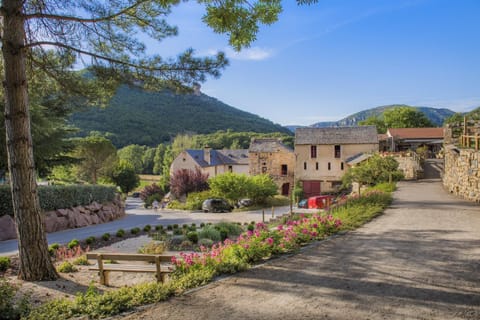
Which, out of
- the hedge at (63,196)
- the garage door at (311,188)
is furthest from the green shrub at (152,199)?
the hedge at (63,196)

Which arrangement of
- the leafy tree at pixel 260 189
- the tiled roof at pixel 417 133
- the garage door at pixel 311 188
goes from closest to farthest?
the leafy tree at pixel 260 189 → the garage door at pixel 311 188 → the tiled roof at pixel 417 133

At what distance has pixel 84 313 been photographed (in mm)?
4410

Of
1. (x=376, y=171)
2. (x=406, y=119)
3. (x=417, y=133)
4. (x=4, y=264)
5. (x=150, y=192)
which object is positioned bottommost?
(x=150, y=192)

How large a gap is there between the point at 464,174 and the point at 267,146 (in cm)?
2429

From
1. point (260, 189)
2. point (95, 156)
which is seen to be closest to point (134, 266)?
point (260, 189)

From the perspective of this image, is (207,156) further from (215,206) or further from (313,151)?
(215,206)

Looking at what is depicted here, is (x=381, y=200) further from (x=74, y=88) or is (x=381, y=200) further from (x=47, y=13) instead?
(x=47, y=13)

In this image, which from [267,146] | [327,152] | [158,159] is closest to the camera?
[327,152]

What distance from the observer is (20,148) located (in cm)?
644

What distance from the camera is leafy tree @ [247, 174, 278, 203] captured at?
29.4 metres

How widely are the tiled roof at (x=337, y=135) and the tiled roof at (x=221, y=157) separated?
13.5 meters

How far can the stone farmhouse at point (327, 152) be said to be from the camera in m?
33.9

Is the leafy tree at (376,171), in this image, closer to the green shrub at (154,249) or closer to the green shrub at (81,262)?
the green shrub at (154,249)

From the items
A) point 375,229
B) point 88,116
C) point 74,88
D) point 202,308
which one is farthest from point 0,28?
point 88,116
